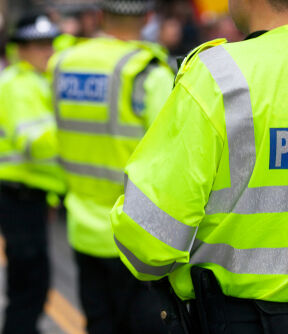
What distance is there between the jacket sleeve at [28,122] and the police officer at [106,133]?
543mm

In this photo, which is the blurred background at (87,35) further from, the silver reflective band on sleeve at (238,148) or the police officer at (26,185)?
the silver reflective band on sleeve at (238,148)

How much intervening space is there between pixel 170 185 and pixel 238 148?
0.20 meters

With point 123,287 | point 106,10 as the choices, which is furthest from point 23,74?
point 123,287

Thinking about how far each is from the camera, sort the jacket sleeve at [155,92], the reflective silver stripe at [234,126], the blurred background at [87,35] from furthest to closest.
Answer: the blurred background at [87,35]
the jacket sleeve at [155,92]
the reflective silver stripe at [234,126]

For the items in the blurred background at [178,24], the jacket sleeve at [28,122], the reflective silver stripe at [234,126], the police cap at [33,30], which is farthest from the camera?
the blurred background at [178,24]

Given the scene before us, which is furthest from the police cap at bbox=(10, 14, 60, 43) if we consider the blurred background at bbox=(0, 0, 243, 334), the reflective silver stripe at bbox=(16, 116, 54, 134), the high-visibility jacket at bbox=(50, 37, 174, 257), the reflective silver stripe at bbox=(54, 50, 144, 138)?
the reflective silver stripe at bbox=(54, 50, 144, 138)

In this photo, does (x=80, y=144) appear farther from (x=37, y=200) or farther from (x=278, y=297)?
(x=278, y=297)

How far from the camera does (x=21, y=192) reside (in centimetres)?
379

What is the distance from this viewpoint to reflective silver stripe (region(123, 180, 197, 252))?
1.62 metres

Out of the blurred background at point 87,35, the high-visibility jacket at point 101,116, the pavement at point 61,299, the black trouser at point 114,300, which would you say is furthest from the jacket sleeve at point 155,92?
the pavement at point 61,299

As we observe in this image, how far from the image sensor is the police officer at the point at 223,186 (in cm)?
158

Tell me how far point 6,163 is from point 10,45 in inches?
40.6

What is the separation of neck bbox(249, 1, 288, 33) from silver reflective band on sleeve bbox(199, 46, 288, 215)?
0.14 metres

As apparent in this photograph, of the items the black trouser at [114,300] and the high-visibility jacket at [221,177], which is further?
the black trouser at [114,300]
